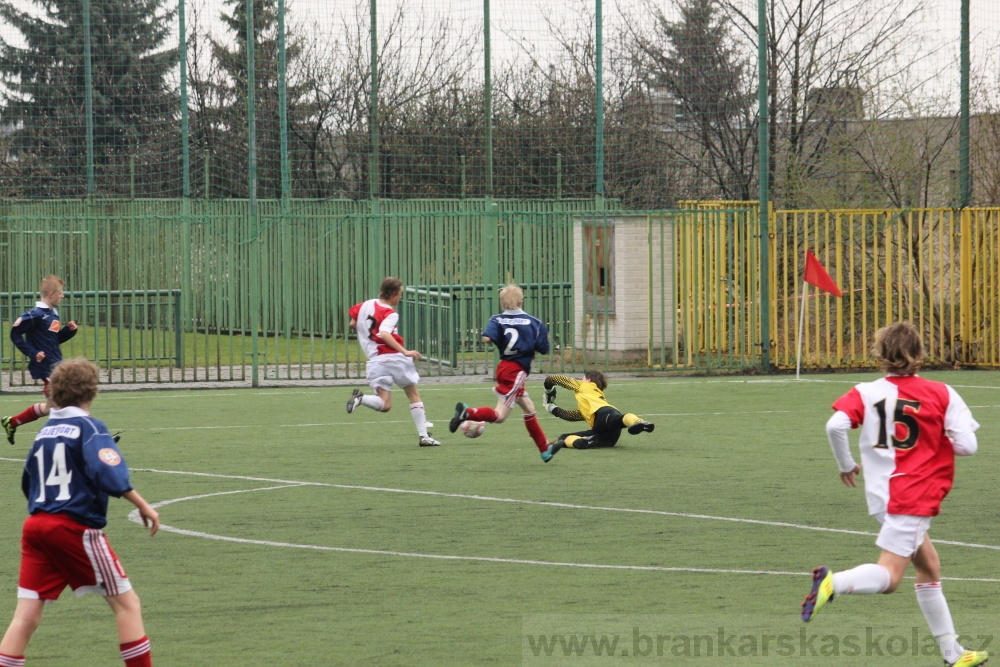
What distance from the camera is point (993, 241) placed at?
2183 cm

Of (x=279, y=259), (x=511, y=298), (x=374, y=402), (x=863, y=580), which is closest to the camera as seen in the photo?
(x=863, y=580)

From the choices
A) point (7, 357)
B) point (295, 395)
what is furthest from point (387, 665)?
point (7, 357)

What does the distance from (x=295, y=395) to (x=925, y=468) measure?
1397cm

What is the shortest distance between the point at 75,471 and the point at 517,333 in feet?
24.7

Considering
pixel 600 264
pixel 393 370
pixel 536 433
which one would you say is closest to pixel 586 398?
pixel 536 433

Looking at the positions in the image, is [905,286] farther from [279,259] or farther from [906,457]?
[906,457]

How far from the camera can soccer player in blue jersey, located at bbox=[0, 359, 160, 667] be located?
537cm

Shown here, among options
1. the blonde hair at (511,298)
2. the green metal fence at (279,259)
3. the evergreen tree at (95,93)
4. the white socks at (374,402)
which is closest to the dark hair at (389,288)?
the white socks at (374,402)

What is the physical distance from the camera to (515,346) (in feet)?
42.0

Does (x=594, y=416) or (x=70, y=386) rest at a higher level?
(x=70, y=386)

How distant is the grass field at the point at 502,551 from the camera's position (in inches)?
251

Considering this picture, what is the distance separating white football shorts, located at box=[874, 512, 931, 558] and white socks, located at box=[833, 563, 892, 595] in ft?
0.37

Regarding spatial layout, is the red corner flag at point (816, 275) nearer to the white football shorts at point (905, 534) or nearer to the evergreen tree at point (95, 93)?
the white football shorts at point (905, 534)

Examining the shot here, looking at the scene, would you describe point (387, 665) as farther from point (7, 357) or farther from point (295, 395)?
point (7, 357)
